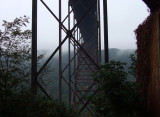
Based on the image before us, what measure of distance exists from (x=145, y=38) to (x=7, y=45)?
2.90 metres

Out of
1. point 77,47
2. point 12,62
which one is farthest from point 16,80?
point 77,47

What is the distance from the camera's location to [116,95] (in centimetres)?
437

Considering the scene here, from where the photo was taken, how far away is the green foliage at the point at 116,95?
4.38m

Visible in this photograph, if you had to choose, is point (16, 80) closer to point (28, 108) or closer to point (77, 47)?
point (28, 108)

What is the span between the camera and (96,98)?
481cm

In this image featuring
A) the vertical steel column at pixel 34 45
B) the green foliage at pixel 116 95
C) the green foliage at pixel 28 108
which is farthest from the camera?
the vertical steel column at pixel 34 45

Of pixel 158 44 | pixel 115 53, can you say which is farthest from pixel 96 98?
pixel 115 53

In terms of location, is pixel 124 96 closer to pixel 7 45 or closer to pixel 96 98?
pixel 96 98

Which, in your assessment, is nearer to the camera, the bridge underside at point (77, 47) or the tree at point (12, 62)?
the tree at point (12, 62)

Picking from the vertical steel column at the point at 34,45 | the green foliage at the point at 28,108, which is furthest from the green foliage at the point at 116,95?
the vertical steel column at the point at 34,45

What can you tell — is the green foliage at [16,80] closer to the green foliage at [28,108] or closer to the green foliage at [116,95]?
the green foliage at [28,108]

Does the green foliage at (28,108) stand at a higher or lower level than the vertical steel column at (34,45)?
lower

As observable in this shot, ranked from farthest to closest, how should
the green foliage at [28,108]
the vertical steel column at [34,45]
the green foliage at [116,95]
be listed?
the vertical steel column at [34,45] → the green foliage at [116,95] → the green foliage at [28,108]

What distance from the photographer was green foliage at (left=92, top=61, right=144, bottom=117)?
4.38 meters
